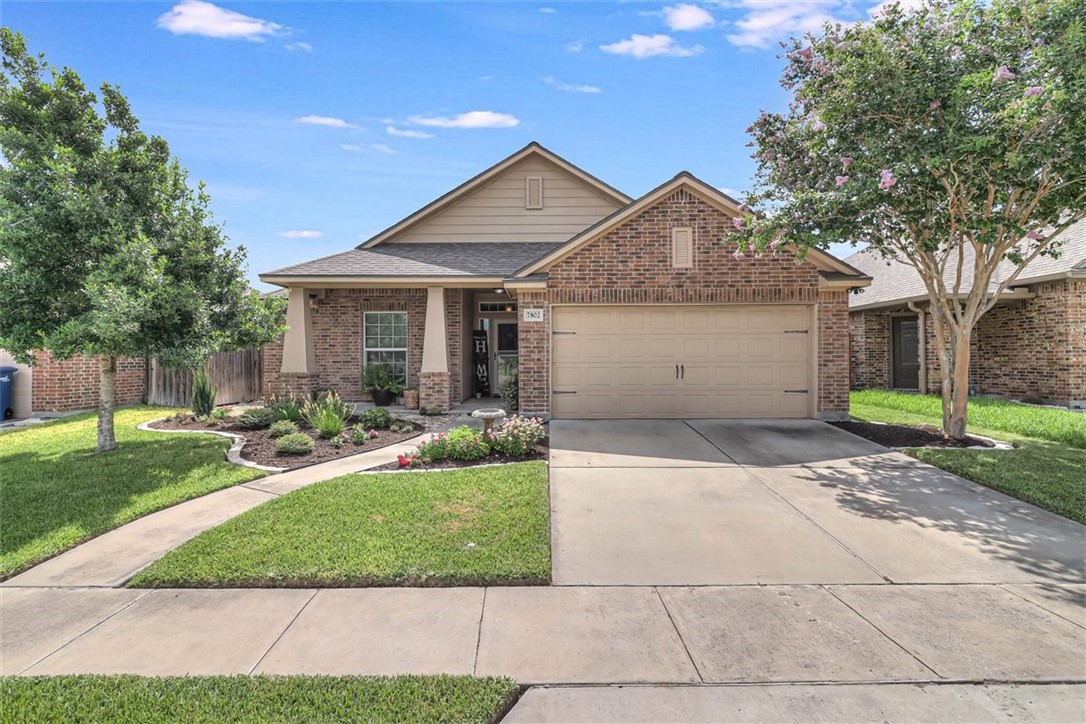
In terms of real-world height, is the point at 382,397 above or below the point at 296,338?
below

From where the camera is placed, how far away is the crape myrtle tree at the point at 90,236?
677 centimetres

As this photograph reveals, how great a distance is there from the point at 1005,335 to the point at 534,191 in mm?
13329

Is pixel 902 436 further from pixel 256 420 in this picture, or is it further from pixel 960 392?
pixel 256 420

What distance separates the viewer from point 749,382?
1038 cm

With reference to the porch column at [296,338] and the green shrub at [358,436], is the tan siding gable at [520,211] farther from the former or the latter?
the green shrub at [358,436]

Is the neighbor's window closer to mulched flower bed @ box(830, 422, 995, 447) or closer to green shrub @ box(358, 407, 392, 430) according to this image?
green shrub @ box(358, 407, 392, 430)

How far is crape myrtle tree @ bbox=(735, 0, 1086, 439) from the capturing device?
6.45 metres

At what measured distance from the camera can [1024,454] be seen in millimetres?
7496

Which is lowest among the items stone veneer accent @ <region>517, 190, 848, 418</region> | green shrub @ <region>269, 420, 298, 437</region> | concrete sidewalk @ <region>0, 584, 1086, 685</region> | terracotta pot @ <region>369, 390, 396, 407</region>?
concrete sidewalk @ <region>0, 584, 1086, 685</region>

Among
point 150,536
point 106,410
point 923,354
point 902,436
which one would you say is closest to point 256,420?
point 106,410

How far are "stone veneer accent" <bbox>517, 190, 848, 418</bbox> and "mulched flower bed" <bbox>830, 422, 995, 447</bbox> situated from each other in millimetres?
689

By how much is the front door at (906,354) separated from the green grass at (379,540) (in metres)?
16.2

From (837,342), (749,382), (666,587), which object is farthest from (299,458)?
(837,342)

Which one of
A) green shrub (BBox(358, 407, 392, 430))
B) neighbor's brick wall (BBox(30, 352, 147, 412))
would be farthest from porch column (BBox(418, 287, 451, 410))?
neighbor's brick wall (BBox(30, 352, 147, 412))
